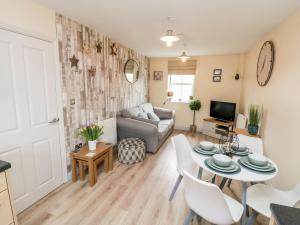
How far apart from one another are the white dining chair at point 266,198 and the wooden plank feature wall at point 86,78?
95.0 inches

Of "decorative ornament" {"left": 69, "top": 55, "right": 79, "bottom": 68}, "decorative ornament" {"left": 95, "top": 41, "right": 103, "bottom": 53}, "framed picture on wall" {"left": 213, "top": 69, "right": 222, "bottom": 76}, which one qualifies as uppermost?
"decorative ornament" {"left": 95, "top": 41, "right": 103, "bottom": 53}

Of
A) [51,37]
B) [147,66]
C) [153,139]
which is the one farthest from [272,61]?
[147,66]

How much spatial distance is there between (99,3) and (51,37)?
76 cm

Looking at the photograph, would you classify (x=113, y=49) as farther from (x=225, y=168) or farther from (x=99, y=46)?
(x=225, y=168)

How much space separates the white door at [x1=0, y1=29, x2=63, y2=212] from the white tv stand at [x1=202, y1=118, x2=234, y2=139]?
3.94 m

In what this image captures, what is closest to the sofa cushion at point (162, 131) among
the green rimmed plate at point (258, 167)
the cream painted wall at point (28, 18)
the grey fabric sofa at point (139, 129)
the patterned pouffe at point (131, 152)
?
the grey fabric sofa at point (139, 129)

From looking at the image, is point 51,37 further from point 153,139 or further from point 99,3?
point 153,139

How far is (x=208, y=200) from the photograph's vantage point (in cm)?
124

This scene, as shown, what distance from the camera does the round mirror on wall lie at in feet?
13.7

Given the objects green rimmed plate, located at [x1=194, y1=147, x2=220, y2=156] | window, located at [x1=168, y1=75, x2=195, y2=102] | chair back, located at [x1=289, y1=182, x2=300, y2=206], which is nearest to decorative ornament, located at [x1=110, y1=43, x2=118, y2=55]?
window, located at [x1=168, y1=75, x2=195, y2=102]

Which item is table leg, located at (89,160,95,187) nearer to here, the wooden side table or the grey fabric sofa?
the wooden side table

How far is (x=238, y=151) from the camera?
1956mm

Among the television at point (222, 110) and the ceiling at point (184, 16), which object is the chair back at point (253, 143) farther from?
the television at point (222, 110)

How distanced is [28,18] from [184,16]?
1859mm
